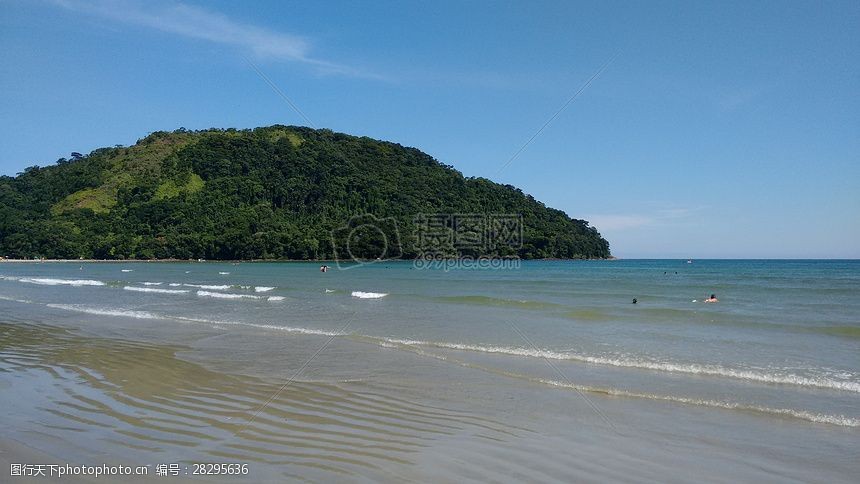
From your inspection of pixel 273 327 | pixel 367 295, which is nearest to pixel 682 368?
pixel 273 327

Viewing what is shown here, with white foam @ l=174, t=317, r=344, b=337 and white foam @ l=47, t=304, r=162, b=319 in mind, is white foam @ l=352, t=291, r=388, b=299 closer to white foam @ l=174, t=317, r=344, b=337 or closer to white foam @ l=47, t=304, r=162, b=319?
white foam @ l=47, t=304, r=162, b=319

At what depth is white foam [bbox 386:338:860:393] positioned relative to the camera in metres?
9.75

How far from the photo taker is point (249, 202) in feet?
426

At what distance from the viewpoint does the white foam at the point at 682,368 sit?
9750 mm

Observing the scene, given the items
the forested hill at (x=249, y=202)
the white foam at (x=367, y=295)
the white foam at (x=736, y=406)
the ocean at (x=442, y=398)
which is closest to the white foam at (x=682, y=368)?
the ocean at (x=442, y=398)

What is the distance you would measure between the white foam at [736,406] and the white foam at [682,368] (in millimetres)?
2193

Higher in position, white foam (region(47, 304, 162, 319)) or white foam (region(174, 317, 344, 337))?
white foam (region(47, 304, 162, 319))

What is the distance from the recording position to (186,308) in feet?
75.2

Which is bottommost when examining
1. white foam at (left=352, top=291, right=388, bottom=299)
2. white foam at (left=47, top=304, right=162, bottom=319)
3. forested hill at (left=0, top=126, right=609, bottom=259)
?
white foam at (left=352, top=291, right=388, bottom=299)

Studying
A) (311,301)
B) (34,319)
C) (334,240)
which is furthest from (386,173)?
(34,319)

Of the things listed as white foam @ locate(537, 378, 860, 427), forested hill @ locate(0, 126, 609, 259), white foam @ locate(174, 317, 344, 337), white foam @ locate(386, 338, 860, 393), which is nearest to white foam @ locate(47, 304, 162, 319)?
white foam @ locate(174, 317, 344, 337)

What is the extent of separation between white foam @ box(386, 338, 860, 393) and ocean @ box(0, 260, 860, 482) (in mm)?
61

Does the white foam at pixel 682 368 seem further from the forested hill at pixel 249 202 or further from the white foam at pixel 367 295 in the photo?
the forested hill at pixel 249 202

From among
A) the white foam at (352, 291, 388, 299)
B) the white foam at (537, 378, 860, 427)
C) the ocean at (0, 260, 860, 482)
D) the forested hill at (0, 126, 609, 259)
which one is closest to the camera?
the ocean at (0, 260, 860, 482)
